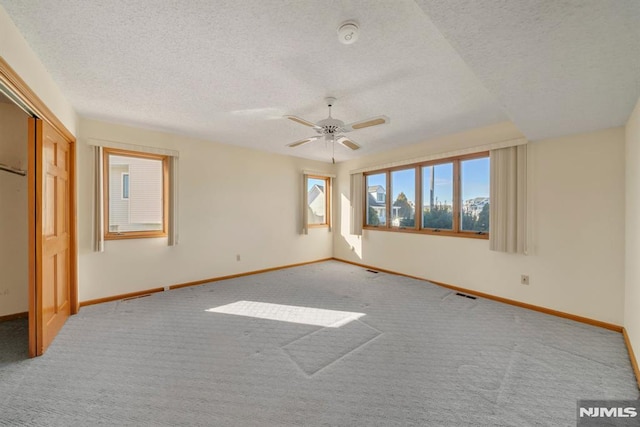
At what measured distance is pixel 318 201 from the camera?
629 cm

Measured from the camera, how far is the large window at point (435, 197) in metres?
3.87

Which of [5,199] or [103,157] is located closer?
[5,199]

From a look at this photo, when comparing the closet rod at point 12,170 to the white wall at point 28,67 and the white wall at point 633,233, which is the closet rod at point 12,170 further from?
the white wall at point 633,233

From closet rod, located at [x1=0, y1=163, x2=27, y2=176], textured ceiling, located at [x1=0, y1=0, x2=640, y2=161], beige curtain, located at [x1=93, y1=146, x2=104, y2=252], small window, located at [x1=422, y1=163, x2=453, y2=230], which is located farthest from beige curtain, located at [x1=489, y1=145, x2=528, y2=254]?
closet rod, located at [x1=0, y1=163, x2=27, y2=176]

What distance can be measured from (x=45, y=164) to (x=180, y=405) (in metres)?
2.36

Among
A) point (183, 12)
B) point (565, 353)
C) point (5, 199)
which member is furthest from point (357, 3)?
point (5, 199)

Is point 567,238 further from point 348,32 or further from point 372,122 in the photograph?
point 348,32

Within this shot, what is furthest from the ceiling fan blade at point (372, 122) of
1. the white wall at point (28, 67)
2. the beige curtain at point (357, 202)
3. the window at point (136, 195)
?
the window at point (136, 195)

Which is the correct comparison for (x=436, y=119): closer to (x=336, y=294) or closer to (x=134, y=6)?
(x=336, y=294)

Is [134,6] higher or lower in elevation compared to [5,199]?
higher

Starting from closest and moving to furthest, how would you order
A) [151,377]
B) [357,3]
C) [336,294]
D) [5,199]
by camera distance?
[357,3]
[151,377]
[5,199]
[336,294]

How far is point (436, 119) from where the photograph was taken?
11.0ft

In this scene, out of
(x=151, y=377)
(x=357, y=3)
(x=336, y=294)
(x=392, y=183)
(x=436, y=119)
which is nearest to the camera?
(x=357, y=3)

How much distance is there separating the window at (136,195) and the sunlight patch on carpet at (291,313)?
1.81 meters
